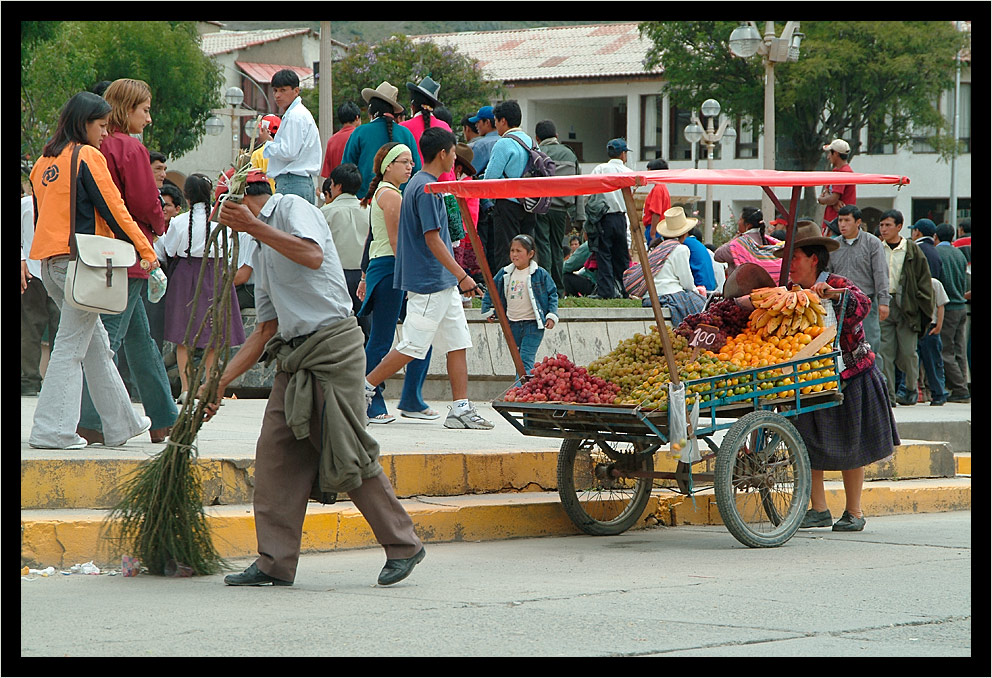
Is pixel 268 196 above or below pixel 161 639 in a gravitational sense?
above

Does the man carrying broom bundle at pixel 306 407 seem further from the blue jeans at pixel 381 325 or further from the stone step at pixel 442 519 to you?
the blue jeans at pixel 381 325

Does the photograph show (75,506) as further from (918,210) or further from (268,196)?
(918,210)

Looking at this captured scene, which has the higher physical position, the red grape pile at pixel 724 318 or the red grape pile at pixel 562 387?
the red grape pile at pixel 724 318

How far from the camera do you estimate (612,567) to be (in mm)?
6848

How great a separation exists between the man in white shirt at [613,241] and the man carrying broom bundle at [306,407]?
8.47 metres

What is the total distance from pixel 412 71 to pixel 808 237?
32565 millimetres

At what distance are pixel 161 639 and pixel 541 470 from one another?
153 inches

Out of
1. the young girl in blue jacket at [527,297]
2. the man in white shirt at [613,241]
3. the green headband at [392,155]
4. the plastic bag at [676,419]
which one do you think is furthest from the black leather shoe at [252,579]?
the man in white shirt at [613,241]

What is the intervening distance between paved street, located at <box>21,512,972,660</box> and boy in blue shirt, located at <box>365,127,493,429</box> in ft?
5.94

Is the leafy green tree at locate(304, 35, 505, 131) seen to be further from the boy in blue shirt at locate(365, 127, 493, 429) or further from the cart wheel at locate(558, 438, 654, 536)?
the cart wheel at locate(558, 438, 654, 536)

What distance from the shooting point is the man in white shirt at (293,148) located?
9.88 meters

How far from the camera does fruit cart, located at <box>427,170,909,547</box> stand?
7121 mm

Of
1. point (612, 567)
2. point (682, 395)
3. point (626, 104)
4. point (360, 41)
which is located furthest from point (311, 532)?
point (626, 104)

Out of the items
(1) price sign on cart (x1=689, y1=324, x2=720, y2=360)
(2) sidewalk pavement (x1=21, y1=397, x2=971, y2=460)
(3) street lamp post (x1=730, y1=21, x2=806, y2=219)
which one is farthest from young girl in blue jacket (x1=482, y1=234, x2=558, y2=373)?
(3) street lamp post (x1=730, y1=21, x2=806, y2=219)
